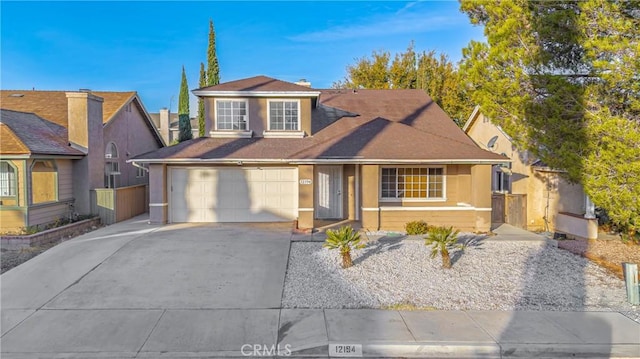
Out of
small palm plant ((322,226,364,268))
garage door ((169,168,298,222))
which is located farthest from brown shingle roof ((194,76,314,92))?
small palm plant ((322,226,364,268))

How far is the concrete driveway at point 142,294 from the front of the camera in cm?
571

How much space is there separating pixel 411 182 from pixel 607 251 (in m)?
6.18

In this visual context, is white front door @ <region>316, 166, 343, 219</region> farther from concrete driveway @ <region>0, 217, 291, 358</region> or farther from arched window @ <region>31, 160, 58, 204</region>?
arched window @ <region>31, 160, 58, 204</region>

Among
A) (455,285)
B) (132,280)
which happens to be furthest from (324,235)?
(132,280)

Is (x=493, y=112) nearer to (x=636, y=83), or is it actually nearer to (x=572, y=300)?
(x=636, y=83)

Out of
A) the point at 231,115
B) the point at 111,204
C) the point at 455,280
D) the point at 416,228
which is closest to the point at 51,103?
the point at 111,204

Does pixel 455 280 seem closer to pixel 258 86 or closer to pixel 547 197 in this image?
pixel 547 197

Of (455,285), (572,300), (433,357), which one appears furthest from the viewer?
(455,285)

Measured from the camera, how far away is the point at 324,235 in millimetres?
11547

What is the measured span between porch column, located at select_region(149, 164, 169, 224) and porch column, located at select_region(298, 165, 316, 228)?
5.11 m

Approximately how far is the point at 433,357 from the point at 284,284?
3.48 meters

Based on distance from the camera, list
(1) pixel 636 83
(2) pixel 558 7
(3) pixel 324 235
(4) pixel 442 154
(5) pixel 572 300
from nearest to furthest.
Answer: (5) pixel 572 300, (1) pixel 636 83, (2) pixel 558 7, (3) pixel 324 235, (4) pixel 442 154

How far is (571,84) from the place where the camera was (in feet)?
31.9

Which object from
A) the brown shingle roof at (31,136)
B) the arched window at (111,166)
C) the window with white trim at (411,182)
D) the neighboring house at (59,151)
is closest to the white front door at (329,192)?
the window with white trim at (411,182)
